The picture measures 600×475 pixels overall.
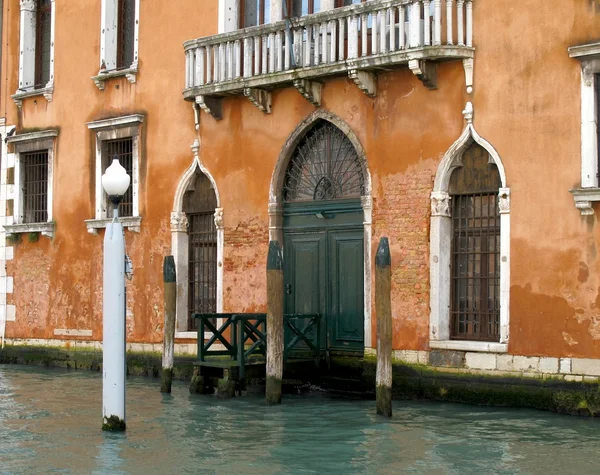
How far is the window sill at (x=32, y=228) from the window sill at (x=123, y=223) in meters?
0.92

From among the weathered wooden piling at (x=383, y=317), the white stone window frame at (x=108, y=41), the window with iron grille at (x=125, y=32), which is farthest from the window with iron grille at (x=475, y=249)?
the white stone window frame at (x=108, y=41)

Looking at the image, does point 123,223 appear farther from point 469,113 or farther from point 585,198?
point 585,198

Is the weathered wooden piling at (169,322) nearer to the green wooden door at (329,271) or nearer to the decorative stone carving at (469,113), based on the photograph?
the green wooden door at (329,271)

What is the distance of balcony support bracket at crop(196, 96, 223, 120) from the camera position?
1509 centimetres

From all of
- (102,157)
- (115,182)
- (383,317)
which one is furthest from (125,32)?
(383,317)

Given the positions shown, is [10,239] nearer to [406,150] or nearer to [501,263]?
[406,150]

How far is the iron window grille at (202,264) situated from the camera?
51.5ft

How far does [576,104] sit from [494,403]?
3.12 metres

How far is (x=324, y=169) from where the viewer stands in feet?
47.0

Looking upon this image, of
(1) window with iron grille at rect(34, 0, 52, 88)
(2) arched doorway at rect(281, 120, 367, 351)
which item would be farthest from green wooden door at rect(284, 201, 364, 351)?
(1) window with iron grille at rect(34, 0, 52, 88)

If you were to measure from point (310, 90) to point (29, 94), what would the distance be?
624cm

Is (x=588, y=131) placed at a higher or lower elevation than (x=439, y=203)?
higher

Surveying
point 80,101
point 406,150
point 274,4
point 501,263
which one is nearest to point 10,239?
point 80,101

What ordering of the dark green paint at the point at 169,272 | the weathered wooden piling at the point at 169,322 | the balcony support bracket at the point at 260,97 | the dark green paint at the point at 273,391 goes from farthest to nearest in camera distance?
the balcony support bracket at the point at 260,97, the dark green paint at the point at 169,272, the weathered wooden piling at the point at 169,322, the dark green paint at the point at 273,391
